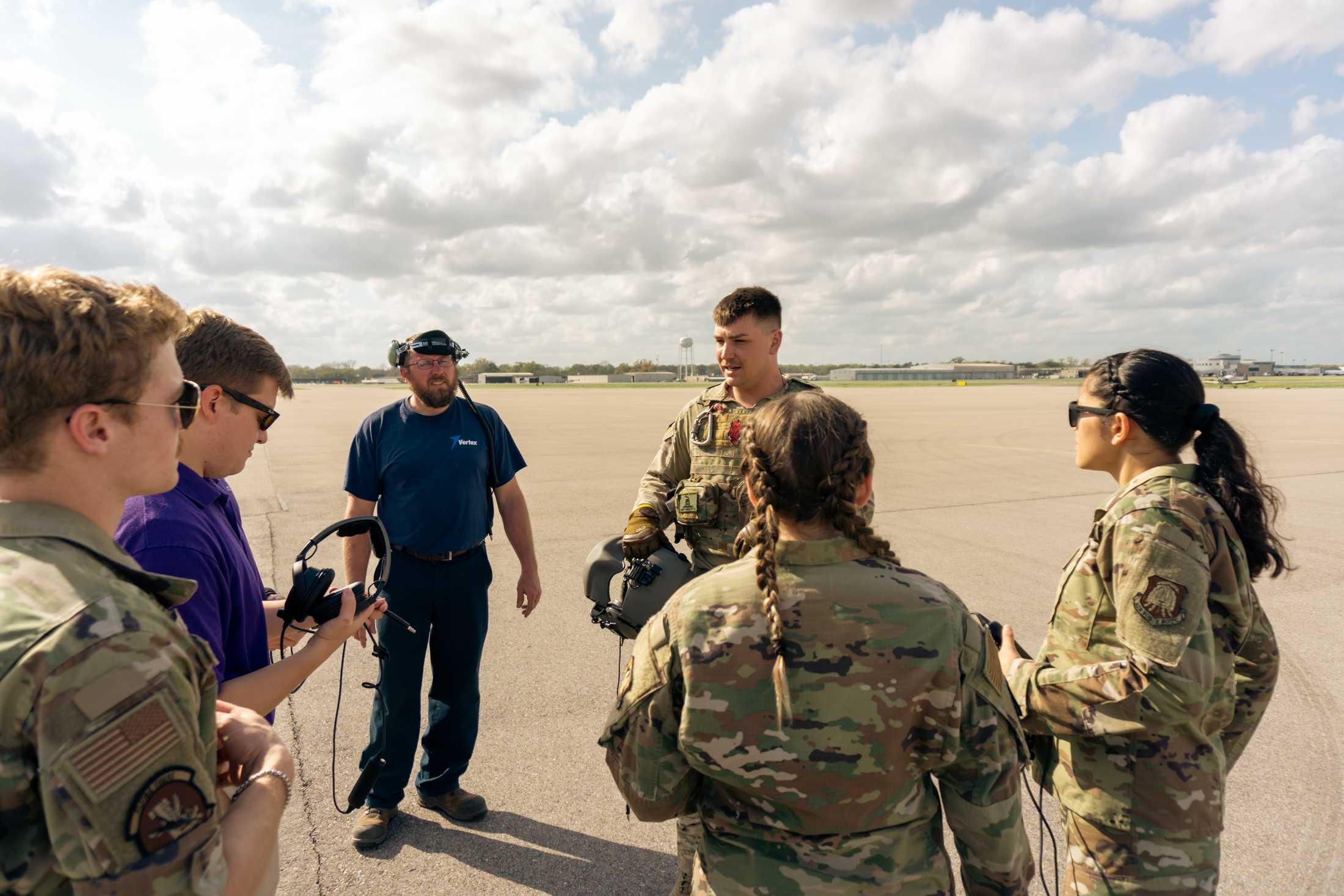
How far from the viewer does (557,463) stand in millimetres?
14688

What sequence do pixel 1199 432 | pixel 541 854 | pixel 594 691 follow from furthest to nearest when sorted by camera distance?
pixel 594 691 → pixel 541 854 → pixel 1199 432

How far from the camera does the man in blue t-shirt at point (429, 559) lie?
3361 millimetres

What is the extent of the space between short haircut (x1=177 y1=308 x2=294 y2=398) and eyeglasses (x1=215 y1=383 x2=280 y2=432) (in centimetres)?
2

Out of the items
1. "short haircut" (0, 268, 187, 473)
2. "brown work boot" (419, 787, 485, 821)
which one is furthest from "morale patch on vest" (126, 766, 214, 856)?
"brown work boot" (419, 787, 485, 821)

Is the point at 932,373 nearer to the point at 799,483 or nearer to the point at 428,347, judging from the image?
the point at 428,347

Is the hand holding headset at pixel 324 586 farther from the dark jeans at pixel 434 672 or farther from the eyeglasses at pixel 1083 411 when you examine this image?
the eyeglasses at pixel 1083 411

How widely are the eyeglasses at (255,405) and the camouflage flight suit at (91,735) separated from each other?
110cm

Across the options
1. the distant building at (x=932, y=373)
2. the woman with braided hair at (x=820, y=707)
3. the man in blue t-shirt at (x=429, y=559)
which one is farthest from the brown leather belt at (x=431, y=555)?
the distant building at (x=932, y=373)

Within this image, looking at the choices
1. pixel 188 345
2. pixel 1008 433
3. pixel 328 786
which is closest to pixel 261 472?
pixel 328 786

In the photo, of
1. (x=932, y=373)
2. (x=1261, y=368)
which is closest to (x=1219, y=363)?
(x=1261, y=368)

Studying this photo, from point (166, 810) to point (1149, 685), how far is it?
6.85 ft

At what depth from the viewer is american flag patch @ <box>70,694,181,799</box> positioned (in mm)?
953

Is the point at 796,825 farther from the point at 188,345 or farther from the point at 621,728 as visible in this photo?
the point at 188,345

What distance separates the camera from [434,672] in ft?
11.5
